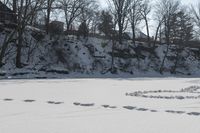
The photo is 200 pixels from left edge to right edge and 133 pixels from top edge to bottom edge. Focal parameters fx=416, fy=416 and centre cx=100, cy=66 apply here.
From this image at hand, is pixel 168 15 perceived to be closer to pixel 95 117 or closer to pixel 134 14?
pixel 134 14

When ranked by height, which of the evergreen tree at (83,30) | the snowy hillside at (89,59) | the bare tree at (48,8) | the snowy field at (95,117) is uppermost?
the bare tree at (48,8)

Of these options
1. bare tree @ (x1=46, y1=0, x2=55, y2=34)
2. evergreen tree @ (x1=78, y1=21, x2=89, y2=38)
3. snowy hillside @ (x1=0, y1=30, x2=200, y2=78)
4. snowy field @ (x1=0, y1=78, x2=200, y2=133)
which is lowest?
snowy field @ (x1=0, y1=78, x2=200, y2=133)

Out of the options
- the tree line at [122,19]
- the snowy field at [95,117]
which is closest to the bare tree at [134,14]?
the tree line at [122,19]

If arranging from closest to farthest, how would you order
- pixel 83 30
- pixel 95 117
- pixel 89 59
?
pixel 95 117 < pixel 89 59 < pixel 83 30

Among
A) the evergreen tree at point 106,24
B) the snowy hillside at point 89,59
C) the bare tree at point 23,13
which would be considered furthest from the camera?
the evergreen tree at point 106,24

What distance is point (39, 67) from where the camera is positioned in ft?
157

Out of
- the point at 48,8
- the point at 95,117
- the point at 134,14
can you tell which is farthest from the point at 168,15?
the point at 95,117

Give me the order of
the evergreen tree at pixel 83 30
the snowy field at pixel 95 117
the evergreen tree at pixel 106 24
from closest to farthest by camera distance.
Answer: the snowy field at pixel 95 117 → the evergreen tree at pixel 83 30 → the evergreen tree at pixel 106 24

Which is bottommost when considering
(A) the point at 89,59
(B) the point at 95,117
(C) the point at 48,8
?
(B) the point at 95,117

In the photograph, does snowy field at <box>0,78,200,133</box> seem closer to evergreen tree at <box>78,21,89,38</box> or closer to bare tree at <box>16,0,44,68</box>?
bare tree at <box>16,0,44,68</box>

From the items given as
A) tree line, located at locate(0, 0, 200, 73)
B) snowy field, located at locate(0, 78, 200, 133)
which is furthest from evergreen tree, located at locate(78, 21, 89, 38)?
snowy field, located at locate(0, 78, 200, 133)

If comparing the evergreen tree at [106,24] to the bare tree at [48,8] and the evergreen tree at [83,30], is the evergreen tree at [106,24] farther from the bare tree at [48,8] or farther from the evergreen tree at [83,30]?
the bare tree at [48,8]

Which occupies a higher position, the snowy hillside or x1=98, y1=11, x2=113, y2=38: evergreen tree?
x1=98, y1=11, x2=113, y2=38: evergreen tree

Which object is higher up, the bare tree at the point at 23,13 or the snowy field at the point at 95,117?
the bare tree at the point at 23,13
